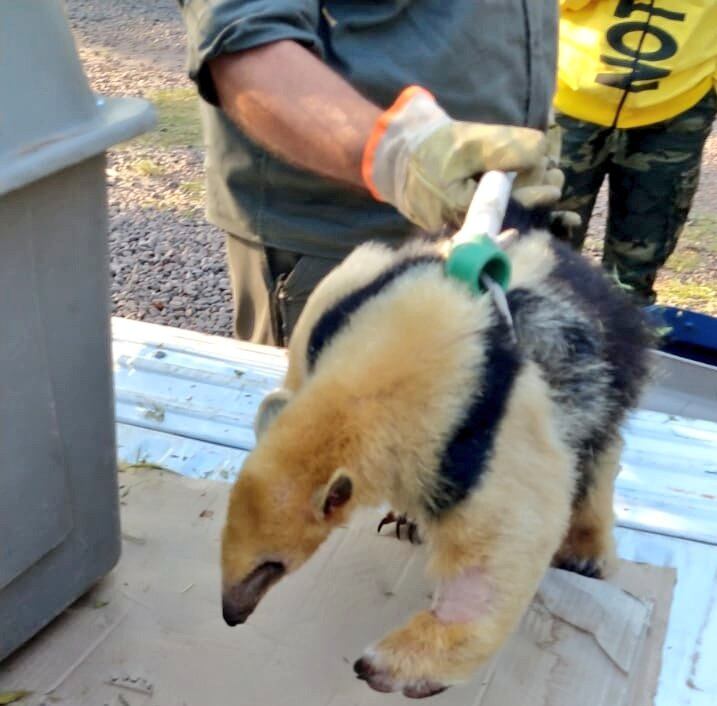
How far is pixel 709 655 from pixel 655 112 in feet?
5.53

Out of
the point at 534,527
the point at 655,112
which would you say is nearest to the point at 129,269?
the point at 655,112

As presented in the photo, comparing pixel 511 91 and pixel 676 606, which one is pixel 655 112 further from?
pixel 676 606

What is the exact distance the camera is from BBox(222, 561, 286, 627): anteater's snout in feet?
3.44

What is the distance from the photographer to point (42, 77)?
3.46 ft

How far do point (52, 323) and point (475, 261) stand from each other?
47 centimetres

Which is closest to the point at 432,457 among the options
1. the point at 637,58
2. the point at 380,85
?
the point at 380,85

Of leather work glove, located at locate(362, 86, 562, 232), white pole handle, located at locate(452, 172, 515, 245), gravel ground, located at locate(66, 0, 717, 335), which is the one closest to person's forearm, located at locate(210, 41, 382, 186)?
leather work glove, located at locate(362, 86, 562, 232)

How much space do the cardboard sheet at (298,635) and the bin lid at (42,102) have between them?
0.56 meters

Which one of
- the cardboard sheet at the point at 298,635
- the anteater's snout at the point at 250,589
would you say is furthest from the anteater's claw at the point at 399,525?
the anteater's snout at the point at 250,589

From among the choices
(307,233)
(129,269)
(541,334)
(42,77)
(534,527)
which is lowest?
(129,269)

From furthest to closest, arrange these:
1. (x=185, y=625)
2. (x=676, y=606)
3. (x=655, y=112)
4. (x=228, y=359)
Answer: (x=655, y=112) < (x=228, y=359) < (x=676, y=606) < (x=185, y=625)

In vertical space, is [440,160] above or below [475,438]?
above

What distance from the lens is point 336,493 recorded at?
0.98 meters

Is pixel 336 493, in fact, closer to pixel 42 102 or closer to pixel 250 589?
pixel 250 589
